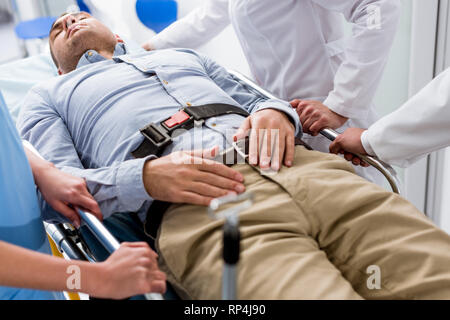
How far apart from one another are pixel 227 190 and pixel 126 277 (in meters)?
0.37

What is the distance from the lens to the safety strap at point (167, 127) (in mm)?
1334

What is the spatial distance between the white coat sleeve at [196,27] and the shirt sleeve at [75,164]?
75 cm

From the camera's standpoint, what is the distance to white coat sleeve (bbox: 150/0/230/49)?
7.20 ft

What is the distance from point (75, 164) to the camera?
56.1 inches

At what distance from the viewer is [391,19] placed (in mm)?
1554

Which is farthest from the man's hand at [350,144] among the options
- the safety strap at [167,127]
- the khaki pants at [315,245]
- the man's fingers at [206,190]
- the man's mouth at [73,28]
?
the man's mouth at [73,28]

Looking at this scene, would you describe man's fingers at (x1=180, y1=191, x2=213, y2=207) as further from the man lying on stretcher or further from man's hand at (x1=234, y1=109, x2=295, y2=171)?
man's hand at (x1=234, y1=109, x2=295, y2=171)

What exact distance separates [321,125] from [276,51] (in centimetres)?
37

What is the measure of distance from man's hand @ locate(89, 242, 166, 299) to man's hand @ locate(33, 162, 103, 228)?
287mm

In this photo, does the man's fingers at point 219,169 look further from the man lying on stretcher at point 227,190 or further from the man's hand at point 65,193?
the man's hand at point 65,193

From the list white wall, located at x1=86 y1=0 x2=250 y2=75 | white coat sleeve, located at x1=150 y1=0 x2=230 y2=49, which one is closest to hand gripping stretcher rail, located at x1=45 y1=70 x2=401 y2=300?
white coat sleeve, located at x1=150 y1=0 x2=230 y2=49

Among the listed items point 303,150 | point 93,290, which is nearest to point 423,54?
point 303,150

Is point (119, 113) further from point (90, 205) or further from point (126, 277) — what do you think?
point (126, 277)
